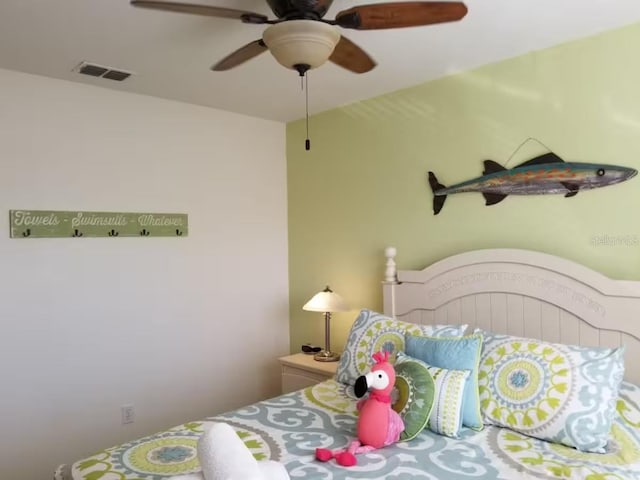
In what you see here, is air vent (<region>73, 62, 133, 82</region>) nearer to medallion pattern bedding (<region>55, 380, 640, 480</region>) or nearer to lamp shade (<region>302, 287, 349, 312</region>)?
lamp shade (<region>302, 287, 349, 312</region>)

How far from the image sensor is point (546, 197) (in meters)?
2.54

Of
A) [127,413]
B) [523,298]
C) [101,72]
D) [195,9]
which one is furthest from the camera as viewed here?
[127,413]

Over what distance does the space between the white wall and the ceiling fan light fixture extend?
68.0 inches

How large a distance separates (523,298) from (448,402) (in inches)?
33.8

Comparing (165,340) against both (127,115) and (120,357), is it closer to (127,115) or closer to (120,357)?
(120,357)

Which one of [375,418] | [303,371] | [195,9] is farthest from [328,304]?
[195,9]

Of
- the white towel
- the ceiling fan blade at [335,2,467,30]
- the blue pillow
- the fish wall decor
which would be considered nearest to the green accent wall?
the fish wall decor

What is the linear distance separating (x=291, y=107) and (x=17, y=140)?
1.72 metres

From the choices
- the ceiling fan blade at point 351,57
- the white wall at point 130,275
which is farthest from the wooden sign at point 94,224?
the ceiling fan blade at point 351,57

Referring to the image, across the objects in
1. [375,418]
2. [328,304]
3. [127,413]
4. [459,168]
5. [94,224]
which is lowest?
[127,413]

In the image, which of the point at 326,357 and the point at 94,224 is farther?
the point at 326,357

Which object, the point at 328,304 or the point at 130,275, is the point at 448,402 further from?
the point at 130,275

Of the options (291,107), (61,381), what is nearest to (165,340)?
(61,381)

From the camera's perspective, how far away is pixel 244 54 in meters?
1.94
